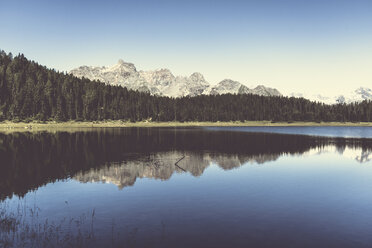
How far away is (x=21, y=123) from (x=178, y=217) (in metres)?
177

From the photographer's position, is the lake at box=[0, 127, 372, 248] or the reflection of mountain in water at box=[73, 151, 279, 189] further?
the reflection of mountain in water at box=[73, 151, 279, 189]

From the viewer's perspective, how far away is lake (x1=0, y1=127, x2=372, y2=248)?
16.4 meters

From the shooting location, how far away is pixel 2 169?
119 ft

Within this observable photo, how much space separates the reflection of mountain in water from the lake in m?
0.14

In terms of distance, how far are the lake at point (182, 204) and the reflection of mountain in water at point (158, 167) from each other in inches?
5.6

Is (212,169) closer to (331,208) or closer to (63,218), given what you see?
(331,208)

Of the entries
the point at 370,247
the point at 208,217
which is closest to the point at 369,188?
the point at 370,247

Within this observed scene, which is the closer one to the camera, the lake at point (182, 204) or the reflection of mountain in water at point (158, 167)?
the lake at point (182, 204)

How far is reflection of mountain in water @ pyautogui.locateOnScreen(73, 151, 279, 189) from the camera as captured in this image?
110 feet

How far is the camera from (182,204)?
23.4 metres

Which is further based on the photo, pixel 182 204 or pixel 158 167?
pixel 158 167

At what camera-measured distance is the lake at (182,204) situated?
53.7ft

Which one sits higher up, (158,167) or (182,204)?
(158,167)

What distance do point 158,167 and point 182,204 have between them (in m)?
17.4
